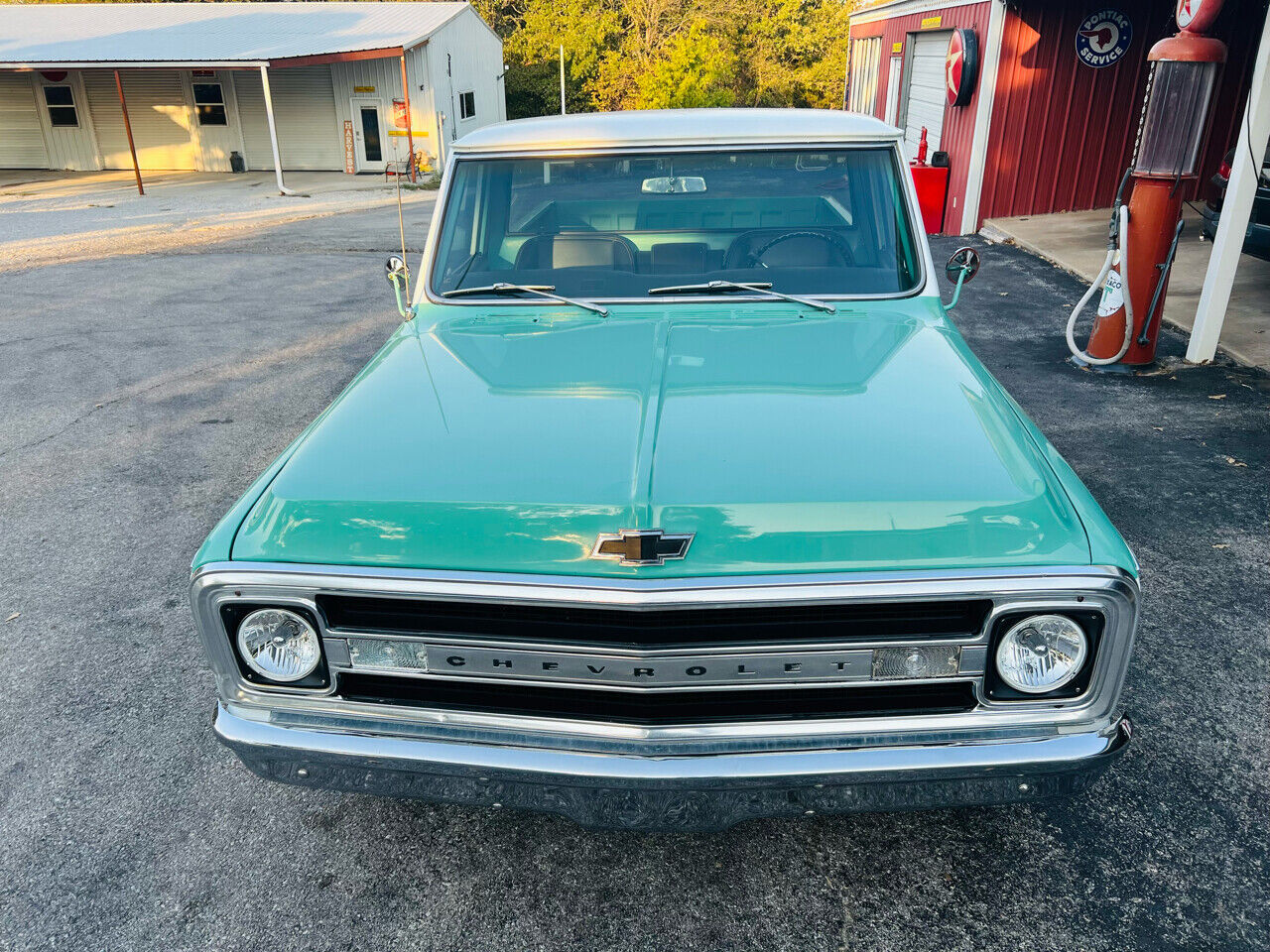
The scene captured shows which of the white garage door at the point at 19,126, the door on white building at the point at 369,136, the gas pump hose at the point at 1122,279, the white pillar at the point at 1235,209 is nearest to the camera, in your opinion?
the white pillar at the point at 1235,209

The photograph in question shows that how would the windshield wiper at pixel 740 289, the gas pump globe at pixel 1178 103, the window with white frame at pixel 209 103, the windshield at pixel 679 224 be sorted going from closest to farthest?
the windshield wiper at pixel 740 289, the windshield at pixel 679 224, the gas pump globe at pixel 1178 103, the window with white frame at pixel 209 103

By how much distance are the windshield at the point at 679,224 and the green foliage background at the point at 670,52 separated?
29370 mm

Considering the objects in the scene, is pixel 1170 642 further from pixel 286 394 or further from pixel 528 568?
pixel 286 394

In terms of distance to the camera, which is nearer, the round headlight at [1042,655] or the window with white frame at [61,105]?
the round headlight at [1042,655]

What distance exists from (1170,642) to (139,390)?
686 centimetres

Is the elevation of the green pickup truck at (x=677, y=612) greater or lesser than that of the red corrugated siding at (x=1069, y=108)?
lesser

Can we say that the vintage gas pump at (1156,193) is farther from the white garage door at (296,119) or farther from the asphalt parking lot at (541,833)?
the white garage door at (296,119)

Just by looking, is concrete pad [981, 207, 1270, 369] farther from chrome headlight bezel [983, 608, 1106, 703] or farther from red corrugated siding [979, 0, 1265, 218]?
chrome headlight bezel [983, 608, 1106, 703]

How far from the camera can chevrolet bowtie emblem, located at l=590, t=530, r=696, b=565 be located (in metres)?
1.94

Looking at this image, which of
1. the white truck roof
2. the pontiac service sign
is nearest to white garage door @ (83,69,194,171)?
the pontiac service sign

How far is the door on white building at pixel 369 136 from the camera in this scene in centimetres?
2383

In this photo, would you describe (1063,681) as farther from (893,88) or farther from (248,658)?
(893,88)

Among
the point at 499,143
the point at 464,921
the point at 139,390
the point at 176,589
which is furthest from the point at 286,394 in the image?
the point at 464,921

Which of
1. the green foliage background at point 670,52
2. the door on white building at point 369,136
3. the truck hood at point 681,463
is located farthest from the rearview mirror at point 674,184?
the green foliage background at point 670,52
